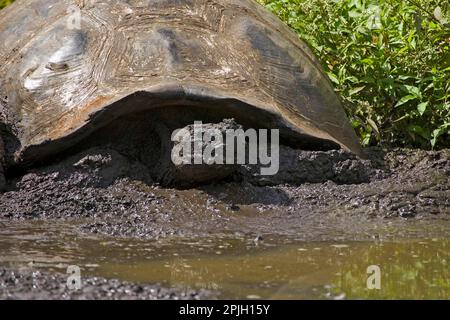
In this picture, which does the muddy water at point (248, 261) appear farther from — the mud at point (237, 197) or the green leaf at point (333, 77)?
the green leaf at point (333, 77)

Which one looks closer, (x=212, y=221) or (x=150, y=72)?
(x=212, y=221)

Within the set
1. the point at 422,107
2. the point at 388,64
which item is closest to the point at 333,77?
the point at 388,64

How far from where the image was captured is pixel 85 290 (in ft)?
11.1

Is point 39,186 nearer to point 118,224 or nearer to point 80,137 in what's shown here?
point 80,137

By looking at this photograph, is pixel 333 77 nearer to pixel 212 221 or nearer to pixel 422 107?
pixel 422 107

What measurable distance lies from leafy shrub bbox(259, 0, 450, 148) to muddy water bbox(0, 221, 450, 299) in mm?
1775

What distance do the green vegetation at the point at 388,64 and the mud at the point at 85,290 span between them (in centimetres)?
324

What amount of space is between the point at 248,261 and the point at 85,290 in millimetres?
872

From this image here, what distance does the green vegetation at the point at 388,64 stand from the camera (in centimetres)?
640

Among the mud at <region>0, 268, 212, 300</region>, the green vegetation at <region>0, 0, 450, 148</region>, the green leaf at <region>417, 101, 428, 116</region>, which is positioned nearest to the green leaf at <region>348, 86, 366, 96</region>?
the green vegetation at <region>0, 0, 450, 148</region>

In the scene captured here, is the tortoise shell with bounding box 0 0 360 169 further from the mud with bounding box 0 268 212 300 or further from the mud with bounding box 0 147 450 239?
the mud with bounding box 0 268 212 300

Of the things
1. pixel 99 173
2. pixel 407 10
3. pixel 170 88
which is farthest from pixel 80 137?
pixel 407 10

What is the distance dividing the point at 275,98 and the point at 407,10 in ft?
5.81

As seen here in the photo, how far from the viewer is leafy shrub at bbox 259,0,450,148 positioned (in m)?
6.40
